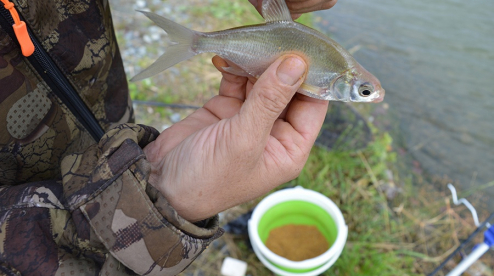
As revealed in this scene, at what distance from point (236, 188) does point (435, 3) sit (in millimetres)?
9005

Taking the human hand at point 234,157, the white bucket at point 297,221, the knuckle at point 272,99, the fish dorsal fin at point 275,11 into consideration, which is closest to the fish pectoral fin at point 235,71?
the fish dorsal fin at point 275,11

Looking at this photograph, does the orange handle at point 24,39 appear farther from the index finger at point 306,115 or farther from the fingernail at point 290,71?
the index finger at point 306,115

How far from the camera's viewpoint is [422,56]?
23.6 feet

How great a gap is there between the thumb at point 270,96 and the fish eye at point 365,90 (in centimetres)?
49

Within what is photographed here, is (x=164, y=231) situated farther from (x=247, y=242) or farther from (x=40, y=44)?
(x=247, y=242)

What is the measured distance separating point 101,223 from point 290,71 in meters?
1.09

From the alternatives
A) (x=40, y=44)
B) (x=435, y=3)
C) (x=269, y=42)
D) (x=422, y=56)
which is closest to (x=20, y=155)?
(x=40, y=44)

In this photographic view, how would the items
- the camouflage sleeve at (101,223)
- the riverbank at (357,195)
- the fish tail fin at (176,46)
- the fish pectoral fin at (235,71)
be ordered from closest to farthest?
the camouflage sleeve at (101,223), the fish tail fin at (176,46), the fish pectoral fin at (235,71), the riverbank at (357,195)

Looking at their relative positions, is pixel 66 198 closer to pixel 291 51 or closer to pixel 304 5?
pixel 291 51

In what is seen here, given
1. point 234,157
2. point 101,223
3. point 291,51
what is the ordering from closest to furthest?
point 101,223, point 234,157, point 291,51

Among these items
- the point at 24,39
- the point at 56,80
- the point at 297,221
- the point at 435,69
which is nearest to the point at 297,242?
the point at 297,221

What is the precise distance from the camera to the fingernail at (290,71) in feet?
5.53

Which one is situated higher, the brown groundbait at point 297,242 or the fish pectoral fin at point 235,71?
the fish pectoral fin at point 235,71

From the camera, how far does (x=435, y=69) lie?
695cm
